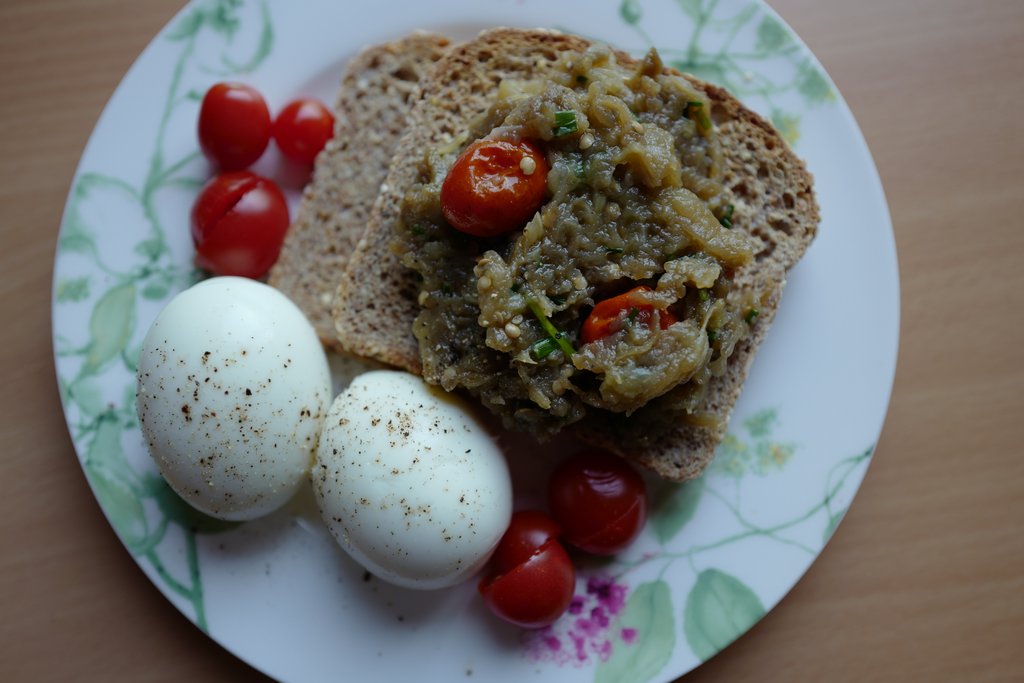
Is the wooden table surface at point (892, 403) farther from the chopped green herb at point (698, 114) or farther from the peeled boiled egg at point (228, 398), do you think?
the chopped green herb at point (698, 114)

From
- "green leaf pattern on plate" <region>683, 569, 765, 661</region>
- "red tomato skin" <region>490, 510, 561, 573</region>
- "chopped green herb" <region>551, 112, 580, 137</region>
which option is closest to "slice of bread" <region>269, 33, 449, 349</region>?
"chopped green herb" <region>551, 112, 580, 137</region>

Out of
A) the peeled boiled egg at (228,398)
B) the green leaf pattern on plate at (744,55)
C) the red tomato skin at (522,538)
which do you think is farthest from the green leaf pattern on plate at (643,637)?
the green leaf pattern on plate at (744,55)

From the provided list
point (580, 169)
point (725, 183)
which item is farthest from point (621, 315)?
point (725, 183)

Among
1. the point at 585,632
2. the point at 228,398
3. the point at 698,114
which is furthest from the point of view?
the point at 585,632

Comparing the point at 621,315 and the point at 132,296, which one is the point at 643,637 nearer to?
the point at 621,315

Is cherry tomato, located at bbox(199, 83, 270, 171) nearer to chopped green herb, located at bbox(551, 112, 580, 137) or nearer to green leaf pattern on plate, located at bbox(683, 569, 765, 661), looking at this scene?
chopped green herb, located at bbox(551, 112, 580, 137)

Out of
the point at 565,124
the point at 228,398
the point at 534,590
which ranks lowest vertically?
the point at 534,590
